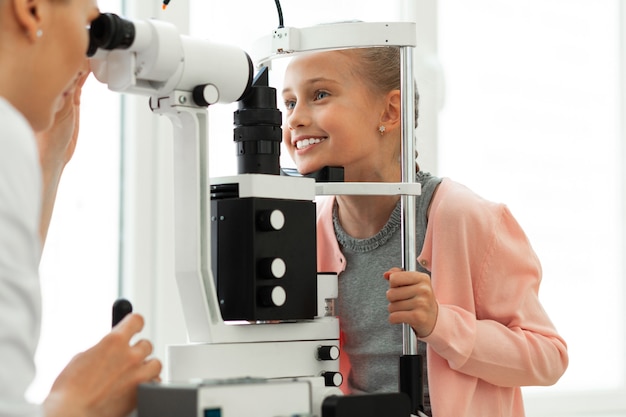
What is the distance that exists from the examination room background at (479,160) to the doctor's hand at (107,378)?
3.64 feet

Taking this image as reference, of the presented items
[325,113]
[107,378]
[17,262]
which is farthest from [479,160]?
[17,262]

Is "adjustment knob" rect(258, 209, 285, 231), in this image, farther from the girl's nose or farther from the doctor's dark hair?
the doctor's dark hair

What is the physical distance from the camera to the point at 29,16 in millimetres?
848

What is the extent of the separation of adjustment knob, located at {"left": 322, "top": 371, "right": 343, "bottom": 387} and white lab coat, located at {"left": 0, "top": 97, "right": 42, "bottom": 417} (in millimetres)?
577

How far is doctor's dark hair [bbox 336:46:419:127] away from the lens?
1.62 metres

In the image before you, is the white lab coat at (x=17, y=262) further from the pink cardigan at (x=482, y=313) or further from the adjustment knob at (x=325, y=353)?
the pink cardigan at (x=482, y=313)

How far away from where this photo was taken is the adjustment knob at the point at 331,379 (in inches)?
50.1

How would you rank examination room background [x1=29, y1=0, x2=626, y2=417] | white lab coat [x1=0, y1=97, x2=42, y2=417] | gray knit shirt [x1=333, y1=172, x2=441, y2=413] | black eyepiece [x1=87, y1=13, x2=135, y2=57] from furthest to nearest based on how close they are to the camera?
examination room background [x1=29, y1=0, x2=626, y2=417], gray knit shirt [x1=333, y1=172, x2=441, y2=413], black eyepiece [x1=87, y1=13, x2=135, y2=57], white lab coat [x1=0, y1=97, x2=42, y2=417]

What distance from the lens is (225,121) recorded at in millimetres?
2260

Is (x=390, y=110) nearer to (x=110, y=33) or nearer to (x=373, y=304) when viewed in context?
(x=373, y=304)

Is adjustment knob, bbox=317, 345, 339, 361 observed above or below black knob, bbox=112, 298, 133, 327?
below

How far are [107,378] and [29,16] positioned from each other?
16.0 inches

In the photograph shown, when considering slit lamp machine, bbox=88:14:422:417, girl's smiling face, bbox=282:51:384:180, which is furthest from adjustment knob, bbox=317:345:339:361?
girl's smiling face, bbox=282:51:384:180

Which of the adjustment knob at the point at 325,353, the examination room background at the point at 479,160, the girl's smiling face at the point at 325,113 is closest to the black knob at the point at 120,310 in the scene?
the adjustment knob at the point at 325,353
